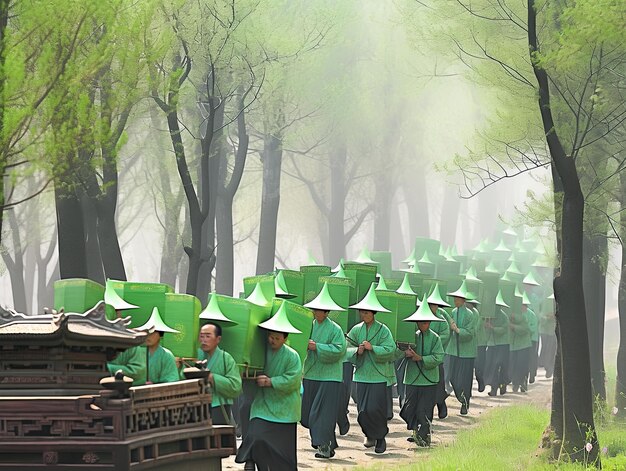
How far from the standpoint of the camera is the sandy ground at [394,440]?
1738cm

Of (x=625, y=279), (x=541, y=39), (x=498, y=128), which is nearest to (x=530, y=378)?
(x=625, y=279)

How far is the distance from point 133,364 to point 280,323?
4.98 feet

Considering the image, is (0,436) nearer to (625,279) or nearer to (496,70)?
(496,70)

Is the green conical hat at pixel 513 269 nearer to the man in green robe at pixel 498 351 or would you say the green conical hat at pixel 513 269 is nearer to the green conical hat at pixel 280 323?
the man in green robe at pixel 498 351

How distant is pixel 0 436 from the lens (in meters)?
10.8

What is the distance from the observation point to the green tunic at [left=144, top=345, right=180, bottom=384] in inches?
554

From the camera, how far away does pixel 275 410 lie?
568 inches

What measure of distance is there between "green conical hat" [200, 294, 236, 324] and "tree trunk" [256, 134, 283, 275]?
1941cm

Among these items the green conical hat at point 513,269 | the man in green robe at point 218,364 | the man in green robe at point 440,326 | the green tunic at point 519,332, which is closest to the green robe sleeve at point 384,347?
the man in green robe at point 440,326

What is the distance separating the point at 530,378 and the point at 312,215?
750 inches

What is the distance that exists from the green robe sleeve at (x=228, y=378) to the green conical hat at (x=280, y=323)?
52 centimetres

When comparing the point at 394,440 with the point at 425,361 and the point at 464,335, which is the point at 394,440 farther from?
the point at 464,335

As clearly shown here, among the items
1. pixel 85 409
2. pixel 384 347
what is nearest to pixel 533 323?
pixel 384 347

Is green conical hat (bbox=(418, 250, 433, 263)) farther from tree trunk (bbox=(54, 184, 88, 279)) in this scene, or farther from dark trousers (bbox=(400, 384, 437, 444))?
tree trunk (bbox=(54, 184, 88, 279))
